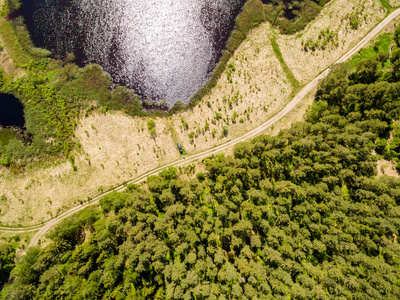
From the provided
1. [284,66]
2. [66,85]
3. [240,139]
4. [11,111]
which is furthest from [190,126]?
[11,111]

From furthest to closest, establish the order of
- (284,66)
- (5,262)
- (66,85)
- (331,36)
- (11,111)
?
(66,85) < (11,111) < (284,66) < (331,36) < (5,262)

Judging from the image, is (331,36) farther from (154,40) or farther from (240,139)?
(154,40)

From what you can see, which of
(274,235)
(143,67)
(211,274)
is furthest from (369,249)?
(143,67)

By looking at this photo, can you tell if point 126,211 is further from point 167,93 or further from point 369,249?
point 369,249

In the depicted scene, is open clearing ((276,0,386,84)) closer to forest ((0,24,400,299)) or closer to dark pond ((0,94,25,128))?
forest ((0,24,400,299))

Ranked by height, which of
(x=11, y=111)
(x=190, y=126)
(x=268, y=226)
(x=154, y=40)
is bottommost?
(x=268, y=226)

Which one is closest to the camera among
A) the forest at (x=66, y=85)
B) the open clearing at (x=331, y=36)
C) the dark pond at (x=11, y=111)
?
the open clearing at (x=331, y=36)

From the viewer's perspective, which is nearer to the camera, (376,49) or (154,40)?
(376,49)

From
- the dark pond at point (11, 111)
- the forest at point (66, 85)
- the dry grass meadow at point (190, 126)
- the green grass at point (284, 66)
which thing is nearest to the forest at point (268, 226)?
the dry grass meadow at point (190, 126)

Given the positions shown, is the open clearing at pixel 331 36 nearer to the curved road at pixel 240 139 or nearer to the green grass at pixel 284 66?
the green grass at pixel 284 66
